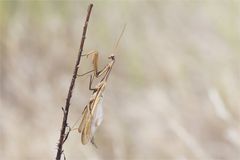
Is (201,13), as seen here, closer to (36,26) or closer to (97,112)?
(36,26)

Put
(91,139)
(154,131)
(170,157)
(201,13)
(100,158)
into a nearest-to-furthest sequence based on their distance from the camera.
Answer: (91,139) < (100,158) < (170,157) < (154,131) < (201,13)

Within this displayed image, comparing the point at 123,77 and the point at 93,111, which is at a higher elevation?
the point at 123,77

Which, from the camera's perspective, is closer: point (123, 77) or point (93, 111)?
point (93, 111)

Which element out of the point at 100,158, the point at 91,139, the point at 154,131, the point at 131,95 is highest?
the point at 131,95

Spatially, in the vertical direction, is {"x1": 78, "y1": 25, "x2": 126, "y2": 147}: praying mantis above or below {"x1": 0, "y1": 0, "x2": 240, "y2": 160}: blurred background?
below

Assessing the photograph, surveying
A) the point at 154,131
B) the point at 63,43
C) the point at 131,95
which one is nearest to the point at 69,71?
the point at 63,43

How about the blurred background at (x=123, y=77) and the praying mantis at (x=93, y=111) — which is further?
the blurred background at (x=123, y=77)

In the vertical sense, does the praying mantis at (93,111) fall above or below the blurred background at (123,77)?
below

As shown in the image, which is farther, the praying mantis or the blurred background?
the blurred background
